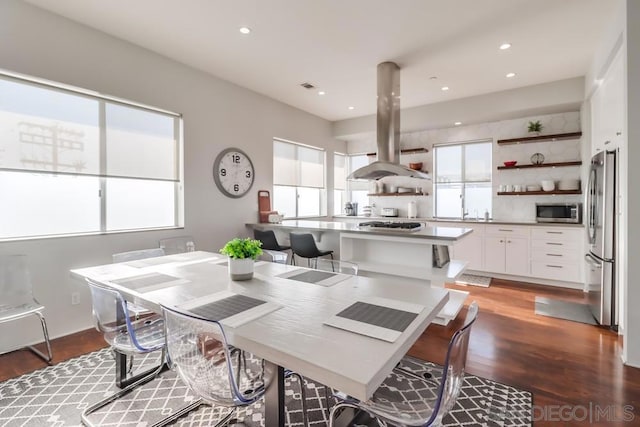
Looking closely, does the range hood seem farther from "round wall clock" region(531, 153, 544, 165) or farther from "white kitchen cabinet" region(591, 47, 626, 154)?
"round wall clock" region(531, 153, 544, 165)

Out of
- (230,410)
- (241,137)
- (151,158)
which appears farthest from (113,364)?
(241,137)

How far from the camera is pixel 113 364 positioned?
2.45 m

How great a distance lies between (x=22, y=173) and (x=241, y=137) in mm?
2548

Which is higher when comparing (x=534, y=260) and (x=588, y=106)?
(x=588, y=106)

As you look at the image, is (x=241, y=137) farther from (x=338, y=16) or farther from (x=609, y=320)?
(x=609, y=320)

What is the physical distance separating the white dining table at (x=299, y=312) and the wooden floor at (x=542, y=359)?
1.07 metres

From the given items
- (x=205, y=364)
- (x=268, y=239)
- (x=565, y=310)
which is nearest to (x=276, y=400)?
(x=205, y=364)

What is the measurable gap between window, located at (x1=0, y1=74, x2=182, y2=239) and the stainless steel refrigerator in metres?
4.64

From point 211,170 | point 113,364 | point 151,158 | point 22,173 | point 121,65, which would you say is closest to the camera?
point 113,364

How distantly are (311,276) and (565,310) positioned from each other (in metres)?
3.40

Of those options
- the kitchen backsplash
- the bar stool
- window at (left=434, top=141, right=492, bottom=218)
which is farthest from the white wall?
window at (left=434, top=141, right=492, bottom=218)

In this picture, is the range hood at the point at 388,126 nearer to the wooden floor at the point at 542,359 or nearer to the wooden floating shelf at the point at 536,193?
the wooden floor at the point at 542,359

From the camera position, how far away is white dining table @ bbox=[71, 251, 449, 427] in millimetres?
1000

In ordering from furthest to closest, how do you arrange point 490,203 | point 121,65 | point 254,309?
point 490,203
point 121,65
point 254,309
